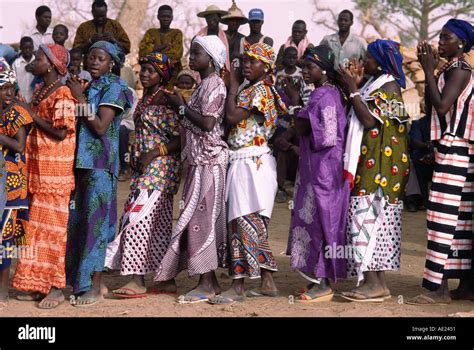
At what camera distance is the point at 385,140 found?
685 cm

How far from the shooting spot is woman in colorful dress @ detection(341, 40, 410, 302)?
6.81m

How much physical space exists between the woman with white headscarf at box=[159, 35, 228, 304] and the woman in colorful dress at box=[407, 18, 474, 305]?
1657 millimetres

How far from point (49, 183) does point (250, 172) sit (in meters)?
1.61

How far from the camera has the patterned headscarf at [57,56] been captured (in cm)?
679

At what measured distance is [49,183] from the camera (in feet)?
22.1

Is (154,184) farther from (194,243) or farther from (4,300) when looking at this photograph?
(4,300)

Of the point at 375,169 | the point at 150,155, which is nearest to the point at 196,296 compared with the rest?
the point at 150,155

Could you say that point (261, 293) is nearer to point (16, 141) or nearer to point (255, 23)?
point (16, 141)

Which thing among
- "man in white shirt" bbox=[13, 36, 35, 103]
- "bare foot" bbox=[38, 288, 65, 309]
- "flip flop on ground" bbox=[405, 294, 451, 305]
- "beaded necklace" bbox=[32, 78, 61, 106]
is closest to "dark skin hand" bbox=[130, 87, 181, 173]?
Answer: "beaded necklace" bbox=[32, 78, 61, 106]

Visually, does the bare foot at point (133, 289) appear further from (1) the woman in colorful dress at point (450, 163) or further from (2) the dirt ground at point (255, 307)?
(1) the woman in colorful dress at point (450, 163)

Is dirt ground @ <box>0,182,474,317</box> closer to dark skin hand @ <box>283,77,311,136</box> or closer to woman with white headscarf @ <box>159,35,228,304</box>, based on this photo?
woman with white headscarf @ <box>159,35,228,304</box>

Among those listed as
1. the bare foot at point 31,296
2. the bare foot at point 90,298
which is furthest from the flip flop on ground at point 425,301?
the bare foot at point 31,296

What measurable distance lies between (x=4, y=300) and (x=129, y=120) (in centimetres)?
649

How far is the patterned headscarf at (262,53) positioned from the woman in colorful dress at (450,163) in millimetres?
1212
